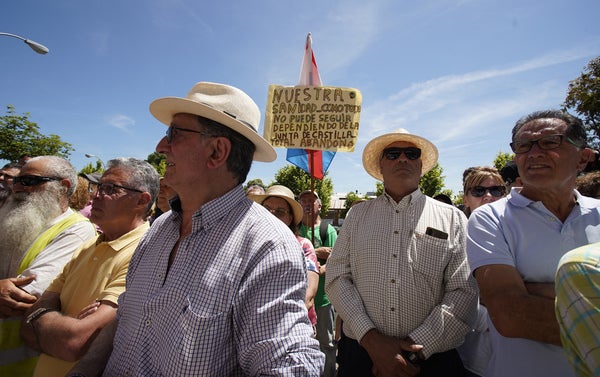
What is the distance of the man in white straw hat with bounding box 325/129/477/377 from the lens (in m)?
2.22

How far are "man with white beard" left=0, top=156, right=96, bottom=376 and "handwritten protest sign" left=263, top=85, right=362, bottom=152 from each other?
246 centimetres

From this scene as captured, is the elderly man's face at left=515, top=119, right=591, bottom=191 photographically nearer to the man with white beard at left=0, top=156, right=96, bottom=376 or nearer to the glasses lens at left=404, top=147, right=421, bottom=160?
the glasses lens at left=404, top=147, right=421, bottom=160

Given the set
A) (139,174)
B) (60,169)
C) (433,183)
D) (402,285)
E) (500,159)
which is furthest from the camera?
(433,183)

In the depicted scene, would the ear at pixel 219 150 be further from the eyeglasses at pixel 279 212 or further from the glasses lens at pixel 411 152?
the eyeglasses at pixel 279 212

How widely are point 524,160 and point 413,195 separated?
85 centimetres

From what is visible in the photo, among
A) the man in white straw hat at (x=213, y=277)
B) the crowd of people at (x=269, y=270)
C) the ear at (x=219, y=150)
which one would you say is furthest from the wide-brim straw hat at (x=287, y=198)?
the ear at (x=219, y=150)

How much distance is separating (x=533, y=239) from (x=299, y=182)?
32057 millimetres

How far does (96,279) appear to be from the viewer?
7.01 ft

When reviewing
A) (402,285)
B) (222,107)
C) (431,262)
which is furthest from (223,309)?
(431,262)

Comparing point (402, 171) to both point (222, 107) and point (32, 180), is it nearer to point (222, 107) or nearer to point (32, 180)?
point (222, 107)

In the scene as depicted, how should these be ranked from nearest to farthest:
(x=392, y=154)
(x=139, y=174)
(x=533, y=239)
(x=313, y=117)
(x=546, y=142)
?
(x=533, y=239)
(x=546, y=142)
(x=139, y=174)
(x=392, y=154)
(x=313, y=117)

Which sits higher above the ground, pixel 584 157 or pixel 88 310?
pixel 584 157

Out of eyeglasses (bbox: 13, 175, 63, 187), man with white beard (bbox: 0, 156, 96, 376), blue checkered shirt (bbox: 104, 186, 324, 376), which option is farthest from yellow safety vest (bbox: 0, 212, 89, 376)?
blue checkered shirt (bbox: 104, 186, 324, 376)

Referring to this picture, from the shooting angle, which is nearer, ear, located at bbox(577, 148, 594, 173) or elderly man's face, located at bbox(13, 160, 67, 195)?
ear, located at bbox(577, 148, 594, 173)
